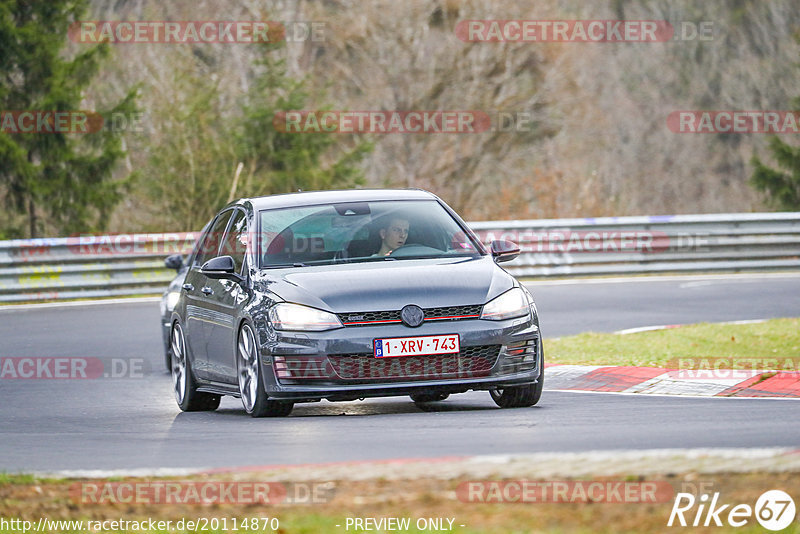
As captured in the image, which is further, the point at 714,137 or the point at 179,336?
the point at 714,137

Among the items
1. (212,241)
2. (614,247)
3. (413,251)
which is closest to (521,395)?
(413,251)

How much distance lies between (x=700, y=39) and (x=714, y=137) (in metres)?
3.56

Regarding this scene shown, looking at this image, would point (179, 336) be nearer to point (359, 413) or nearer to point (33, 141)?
point (359, 413)

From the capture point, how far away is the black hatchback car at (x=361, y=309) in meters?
10.0

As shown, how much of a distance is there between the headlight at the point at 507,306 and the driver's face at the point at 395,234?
1.04 m

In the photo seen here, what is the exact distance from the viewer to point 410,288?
33.3ft

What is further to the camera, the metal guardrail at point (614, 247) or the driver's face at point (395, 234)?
the metal guardrail at point (614, 247)

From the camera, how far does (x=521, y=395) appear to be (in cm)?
1079

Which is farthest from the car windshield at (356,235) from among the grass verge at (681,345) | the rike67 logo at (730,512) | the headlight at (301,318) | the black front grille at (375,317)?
the rike67 logo at (730,512)

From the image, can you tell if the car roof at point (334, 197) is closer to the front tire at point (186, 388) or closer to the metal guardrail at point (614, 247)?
the front tire at point (186, 388)

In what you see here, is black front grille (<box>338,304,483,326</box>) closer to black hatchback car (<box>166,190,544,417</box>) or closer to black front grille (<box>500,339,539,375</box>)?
black hatchback car (<box>166,190,544,417</box>)

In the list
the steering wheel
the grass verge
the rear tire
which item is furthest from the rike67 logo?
the grass verge

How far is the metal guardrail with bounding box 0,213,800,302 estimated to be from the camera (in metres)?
25.3

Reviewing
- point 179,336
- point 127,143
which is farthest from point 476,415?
point 127,143
